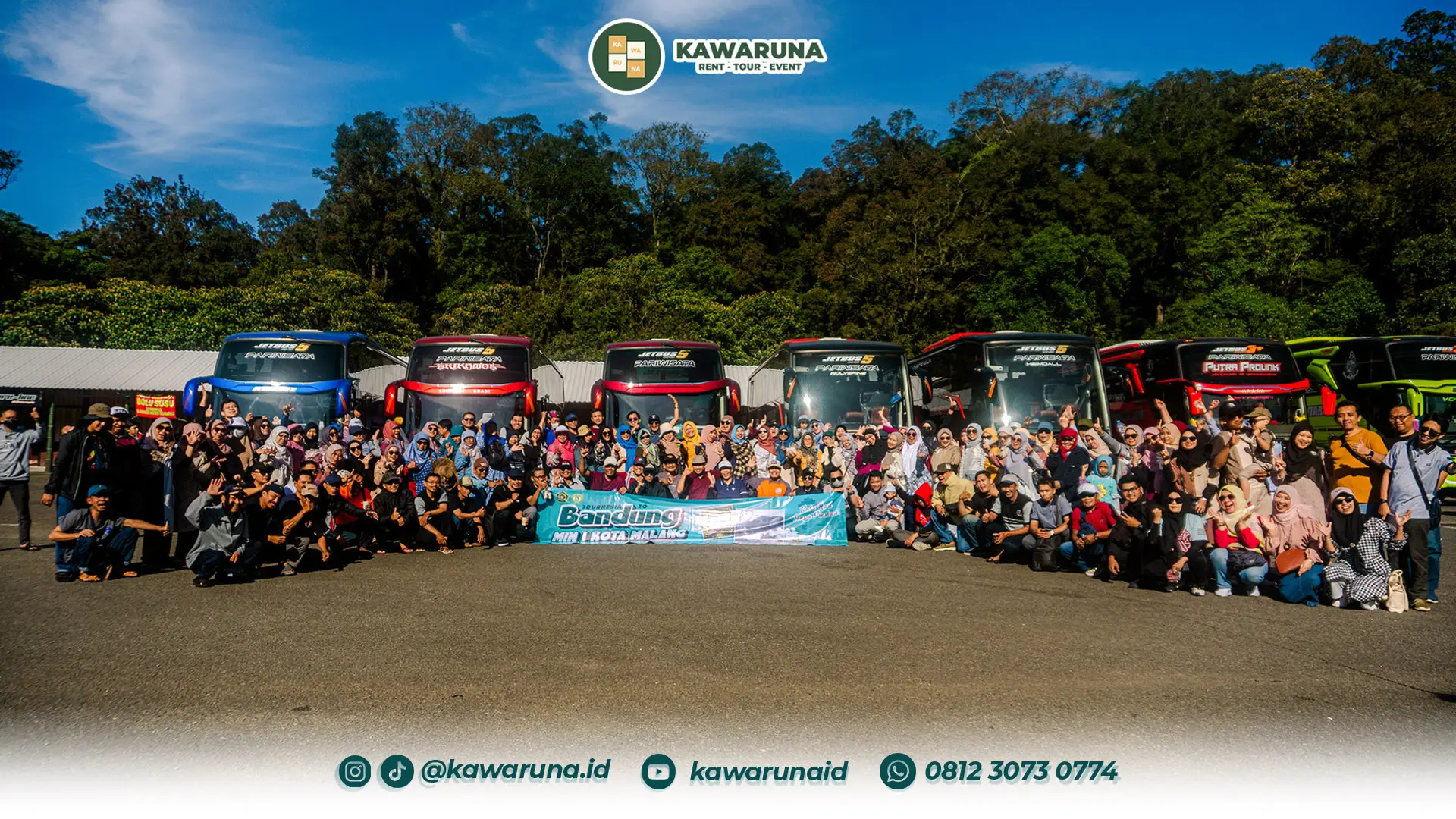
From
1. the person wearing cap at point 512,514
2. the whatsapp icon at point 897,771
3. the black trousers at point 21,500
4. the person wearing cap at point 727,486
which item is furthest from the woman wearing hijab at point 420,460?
the whatsapp icon at point 897,771

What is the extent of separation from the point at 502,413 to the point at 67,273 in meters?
54.1

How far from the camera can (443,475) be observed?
460 inches

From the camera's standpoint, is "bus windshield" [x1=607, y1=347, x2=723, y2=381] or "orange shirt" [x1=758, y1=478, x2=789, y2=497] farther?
"bus windshield" [x1=607, y1=347, x2=723, y2=381]

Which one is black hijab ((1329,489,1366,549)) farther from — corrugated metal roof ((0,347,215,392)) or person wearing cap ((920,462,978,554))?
corrugated metal roof ((0,347,215,392))

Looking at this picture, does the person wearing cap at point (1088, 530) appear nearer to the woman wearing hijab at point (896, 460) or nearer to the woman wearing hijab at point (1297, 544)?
the woman wearing hijab at point (1297, 544)

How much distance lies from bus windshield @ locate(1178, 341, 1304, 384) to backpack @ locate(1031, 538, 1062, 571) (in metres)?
11.6

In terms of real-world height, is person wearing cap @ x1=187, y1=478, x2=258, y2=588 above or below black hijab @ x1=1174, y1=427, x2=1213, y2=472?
below

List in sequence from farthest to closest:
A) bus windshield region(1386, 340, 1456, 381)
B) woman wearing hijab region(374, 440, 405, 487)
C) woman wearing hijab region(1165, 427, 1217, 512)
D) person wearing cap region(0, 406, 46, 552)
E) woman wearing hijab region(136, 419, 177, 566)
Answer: bus windshield region(1386, 340, 1456, 381) < woman wearing hijab region(374, 440, 405, 487) < person wearing cap region(0, 406, 46, 552) < woman wearing hijab region(136, 419, 177, 566) < woman wearing hijab region(1165, 427, 1217, 512)

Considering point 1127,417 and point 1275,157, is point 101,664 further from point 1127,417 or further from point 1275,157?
point 1275,157

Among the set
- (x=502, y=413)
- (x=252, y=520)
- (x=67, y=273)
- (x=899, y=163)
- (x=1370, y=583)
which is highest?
(x=899, y=163)

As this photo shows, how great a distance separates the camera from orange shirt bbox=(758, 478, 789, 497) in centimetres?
1334

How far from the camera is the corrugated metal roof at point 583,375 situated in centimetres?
3366

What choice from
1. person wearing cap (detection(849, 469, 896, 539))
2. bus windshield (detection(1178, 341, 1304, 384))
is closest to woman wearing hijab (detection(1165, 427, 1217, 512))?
person wearing cap (detection(849, 469, 896, 539))

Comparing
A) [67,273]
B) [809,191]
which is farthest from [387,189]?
[809,191]
